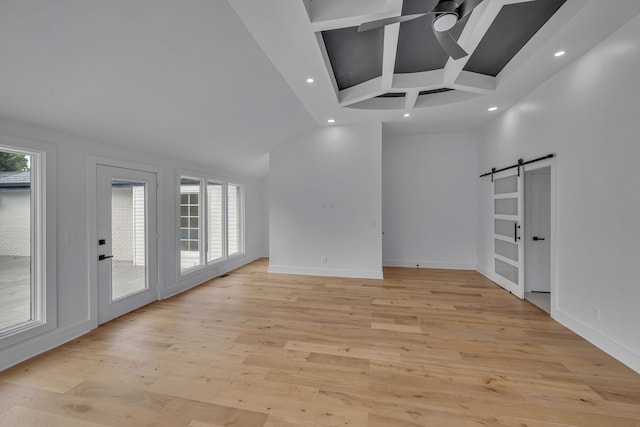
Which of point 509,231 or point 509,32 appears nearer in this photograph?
point 509,32

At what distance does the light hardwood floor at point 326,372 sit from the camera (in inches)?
69.6

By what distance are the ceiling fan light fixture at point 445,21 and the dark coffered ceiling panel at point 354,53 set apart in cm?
86

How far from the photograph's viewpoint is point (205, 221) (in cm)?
507

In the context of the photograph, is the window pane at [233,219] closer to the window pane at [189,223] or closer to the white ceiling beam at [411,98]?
the window pane at [189,223]

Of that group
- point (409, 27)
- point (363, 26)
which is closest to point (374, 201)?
point (409, 27)

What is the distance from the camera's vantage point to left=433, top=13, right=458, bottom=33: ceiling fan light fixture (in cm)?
190

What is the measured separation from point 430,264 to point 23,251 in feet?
21.5

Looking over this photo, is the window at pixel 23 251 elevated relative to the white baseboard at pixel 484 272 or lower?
elevated

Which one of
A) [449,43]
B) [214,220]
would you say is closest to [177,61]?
[449,43]

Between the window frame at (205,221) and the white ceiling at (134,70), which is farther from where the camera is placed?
the window frame at (205,221)

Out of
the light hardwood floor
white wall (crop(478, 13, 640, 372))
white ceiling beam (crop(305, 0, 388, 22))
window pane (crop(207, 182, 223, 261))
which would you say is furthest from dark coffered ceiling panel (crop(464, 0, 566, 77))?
window pane (crop(207, 182, 223, 261))

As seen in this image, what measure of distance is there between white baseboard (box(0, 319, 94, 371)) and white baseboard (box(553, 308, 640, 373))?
554 cm

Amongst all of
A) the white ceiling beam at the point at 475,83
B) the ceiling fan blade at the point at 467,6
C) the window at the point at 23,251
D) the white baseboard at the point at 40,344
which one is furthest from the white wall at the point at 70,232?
the white ceiling beam at the point at 475,83

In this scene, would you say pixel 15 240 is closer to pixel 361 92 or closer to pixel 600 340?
pixel 361 92
